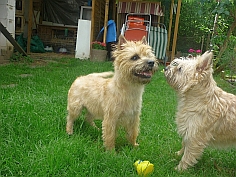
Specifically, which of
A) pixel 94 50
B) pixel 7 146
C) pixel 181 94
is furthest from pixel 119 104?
pixel 94 50

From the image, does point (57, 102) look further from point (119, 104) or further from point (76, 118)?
point (119, 104)

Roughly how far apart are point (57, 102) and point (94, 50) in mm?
6221

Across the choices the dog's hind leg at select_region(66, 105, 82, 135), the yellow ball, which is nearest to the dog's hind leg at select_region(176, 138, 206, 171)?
the yellow ball

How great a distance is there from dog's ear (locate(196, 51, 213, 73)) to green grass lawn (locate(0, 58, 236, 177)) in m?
1.11

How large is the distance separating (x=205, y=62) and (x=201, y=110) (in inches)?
19.9

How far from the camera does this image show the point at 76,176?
2639 mm

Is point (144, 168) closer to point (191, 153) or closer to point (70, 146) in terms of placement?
point (191, 153)

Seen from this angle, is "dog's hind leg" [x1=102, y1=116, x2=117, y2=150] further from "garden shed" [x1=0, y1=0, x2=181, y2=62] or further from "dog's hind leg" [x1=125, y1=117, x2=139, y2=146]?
"garden shed" [x1=0, y1=0, x2=181, y2=62]

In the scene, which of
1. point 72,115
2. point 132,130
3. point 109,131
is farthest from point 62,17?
point 109,131

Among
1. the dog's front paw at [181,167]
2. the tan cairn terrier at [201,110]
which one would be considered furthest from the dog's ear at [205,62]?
the dog's front paw at [181,167]

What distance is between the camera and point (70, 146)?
3.02 metres

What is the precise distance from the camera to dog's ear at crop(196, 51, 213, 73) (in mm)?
2828

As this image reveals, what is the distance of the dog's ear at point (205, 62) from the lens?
283cm

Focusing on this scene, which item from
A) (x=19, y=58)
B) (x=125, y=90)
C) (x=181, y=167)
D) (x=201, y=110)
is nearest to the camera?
(x=201, y=110)
